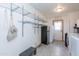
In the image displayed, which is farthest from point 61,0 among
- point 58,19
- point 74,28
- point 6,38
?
point 74,28

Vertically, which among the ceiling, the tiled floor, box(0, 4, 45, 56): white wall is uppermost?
the ceiling

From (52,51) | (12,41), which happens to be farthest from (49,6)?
(52,51)

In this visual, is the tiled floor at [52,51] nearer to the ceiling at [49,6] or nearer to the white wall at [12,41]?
the white wall at [12,41]

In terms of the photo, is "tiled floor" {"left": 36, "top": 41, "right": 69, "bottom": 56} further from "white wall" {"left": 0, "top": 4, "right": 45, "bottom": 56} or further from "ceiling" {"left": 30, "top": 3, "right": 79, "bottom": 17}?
"ceiling" {"left": 30, "top": 3, "right": 79, "bottom": 17}

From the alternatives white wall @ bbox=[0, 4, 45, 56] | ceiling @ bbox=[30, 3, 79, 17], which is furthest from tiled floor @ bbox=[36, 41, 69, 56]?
ceiling @ bbox=[30, 3, 79, 17]

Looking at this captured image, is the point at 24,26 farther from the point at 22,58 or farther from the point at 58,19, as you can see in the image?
the point at 22,58

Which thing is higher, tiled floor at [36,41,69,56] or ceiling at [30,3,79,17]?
ceiling at [30,3,79,17]

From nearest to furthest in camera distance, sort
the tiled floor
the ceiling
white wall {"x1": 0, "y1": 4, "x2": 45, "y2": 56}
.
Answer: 1. white wall {"x1": 0, "y1": 4, "x2": 45, "y2": 56}
2. the ceiling
3. the tiled floor

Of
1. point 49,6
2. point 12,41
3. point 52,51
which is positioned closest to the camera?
point 12,41

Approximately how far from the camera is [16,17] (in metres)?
2.10

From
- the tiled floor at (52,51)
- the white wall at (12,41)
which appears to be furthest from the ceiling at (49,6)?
the tiled floor at (52,51)

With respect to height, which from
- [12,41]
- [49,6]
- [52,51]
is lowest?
[52,51]

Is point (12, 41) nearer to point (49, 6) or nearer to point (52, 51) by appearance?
point (49, 6)

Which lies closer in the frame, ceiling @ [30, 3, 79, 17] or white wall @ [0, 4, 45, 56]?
white wall @ [0, 4, 45, 56]
